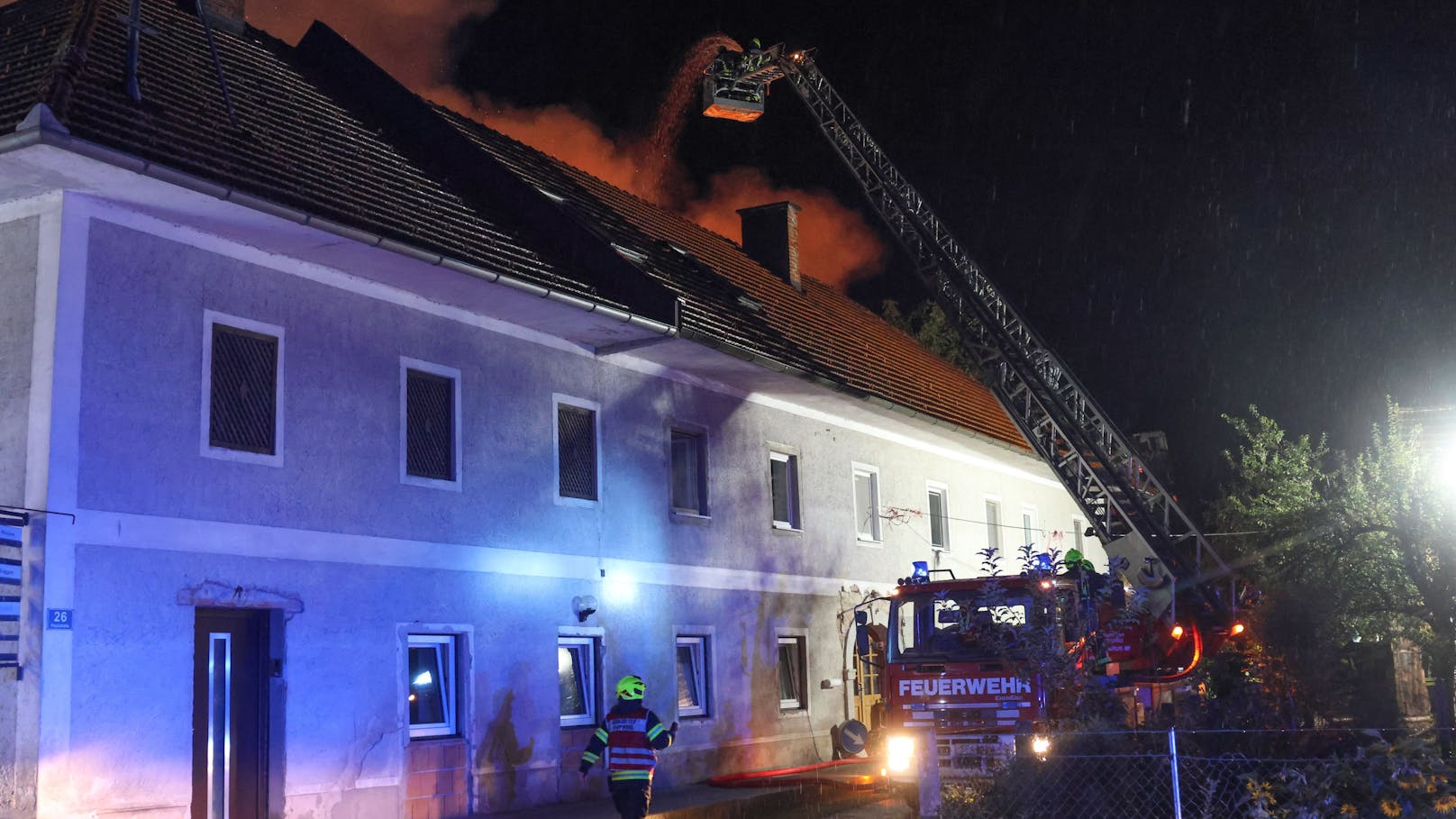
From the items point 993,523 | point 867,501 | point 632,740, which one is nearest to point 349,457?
point 632,740

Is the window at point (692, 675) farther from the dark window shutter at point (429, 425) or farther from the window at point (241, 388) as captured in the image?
the window at point (241, 388)

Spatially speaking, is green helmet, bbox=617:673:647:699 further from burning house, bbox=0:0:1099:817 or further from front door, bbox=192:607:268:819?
front door, bbox=192:607:268:819

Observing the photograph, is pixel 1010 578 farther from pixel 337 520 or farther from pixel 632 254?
pixel 632 254

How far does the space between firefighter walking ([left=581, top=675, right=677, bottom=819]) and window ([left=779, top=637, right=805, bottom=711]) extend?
865 cm

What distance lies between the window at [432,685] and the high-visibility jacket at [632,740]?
3008 millimetres

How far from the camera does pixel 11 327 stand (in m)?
10.8

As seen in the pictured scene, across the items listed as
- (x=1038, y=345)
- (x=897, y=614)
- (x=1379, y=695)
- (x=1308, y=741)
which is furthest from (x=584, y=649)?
(x=1379, y=695)

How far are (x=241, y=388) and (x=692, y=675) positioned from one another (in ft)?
26.0

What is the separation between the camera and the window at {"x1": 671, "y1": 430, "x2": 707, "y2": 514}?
1845cm

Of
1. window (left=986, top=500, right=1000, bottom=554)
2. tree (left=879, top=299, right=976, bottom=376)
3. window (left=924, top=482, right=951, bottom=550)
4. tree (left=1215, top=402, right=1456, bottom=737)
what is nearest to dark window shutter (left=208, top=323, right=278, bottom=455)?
tree (left=1215, top=402, right=1456, bottom=737)

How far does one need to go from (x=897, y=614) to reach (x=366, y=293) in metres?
6.06

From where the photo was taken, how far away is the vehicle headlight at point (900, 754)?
12516 mm

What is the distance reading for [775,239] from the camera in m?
26.8

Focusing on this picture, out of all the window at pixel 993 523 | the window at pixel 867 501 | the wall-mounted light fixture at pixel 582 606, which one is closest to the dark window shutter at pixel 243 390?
the wall-mounted light fixture at pixel 582 606
